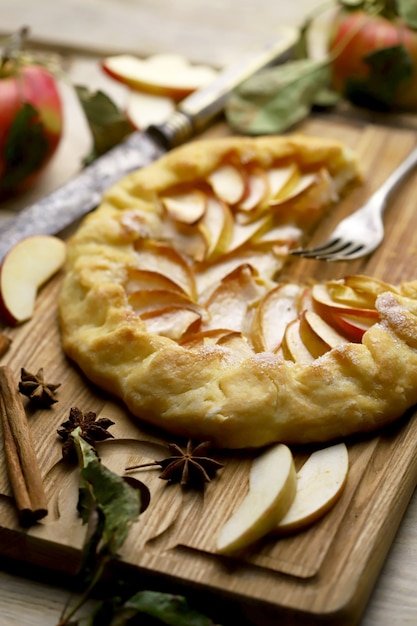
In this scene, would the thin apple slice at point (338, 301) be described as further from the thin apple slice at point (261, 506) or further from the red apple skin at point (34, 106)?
the red apple skin at point (34, 106)

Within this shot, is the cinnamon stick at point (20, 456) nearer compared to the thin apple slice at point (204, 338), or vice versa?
the cinnamon stick at point (20, 456)

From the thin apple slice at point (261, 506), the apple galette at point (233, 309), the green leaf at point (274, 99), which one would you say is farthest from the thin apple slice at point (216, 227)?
the thin apple slice at point (261, 506)

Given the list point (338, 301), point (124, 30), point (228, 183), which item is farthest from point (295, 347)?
point (124, 30)

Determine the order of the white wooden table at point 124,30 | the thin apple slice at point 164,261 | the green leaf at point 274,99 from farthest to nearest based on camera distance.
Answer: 1. the white wooden table at point 124,30
2. the green leaf at point 274,99
3. the thin apple slice at point 164,261

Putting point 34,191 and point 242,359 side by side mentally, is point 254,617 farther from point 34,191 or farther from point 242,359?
point 34,191

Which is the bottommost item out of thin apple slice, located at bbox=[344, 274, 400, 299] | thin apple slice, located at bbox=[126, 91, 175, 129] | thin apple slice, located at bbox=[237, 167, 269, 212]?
thin apple slice, located at bbox=[126, 91, 175, 129]

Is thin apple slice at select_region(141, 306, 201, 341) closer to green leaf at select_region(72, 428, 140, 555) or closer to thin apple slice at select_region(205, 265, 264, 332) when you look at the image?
thin apple slice at select_region(205, 265, 264, 332)

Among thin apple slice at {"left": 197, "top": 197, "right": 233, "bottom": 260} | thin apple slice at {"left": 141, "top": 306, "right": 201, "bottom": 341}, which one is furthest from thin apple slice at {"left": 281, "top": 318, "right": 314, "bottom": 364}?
thin apple slice at {"left": 197, "top": 197, "right": 233, "bottom": 260}
